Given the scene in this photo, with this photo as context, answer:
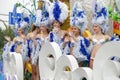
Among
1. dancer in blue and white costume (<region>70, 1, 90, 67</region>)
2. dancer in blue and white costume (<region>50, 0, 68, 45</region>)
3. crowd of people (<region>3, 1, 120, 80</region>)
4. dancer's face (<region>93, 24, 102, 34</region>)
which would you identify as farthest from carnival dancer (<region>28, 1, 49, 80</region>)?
dancer's face (<region>93, 24, 102, 34</region>)

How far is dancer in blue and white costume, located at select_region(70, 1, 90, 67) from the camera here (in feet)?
6.84

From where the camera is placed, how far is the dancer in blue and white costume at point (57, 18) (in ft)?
7.60

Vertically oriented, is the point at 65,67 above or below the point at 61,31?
below

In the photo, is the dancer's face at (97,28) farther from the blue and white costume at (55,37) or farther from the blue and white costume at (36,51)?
the blue and white costume at (36,51)

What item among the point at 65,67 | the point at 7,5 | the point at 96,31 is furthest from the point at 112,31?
the point at 7,5

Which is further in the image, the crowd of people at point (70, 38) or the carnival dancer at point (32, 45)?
the carnival dancer at point (32, 45)

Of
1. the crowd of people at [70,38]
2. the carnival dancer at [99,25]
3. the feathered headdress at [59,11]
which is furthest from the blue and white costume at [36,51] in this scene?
the carnival dancer at [99,25]

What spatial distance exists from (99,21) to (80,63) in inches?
13.6

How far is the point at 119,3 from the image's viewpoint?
5.98 feet

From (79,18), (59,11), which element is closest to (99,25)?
(79,18)

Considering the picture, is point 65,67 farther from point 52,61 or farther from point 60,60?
point 52,61

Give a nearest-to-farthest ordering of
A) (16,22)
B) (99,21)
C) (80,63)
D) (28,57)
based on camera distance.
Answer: (99,21), (80,63), (28,57), (16,22)

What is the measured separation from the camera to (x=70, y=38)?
86.8 inches

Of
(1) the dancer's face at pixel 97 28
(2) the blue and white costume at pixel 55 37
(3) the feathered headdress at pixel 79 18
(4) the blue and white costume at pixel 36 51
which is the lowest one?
(4) the blue and white costume at pixel 36 51
